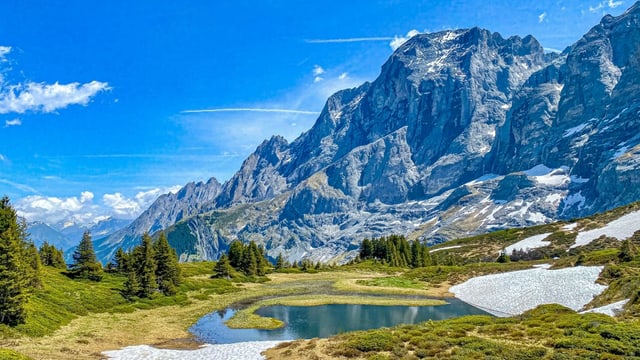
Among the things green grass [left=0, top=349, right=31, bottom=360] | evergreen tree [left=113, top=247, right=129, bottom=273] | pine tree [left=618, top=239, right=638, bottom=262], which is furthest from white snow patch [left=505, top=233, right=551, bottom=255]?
green grass [left=0, top=349, right=31, bottom=360]

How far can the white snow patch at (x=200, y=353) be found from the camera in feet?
107

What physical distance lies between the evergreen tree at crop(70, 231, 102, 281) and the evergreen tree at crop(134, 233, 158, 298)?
872cm

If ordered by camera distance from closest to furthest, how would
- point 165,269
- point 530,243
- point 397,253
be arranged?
point 165,269 → point 530,243 → point 397,253

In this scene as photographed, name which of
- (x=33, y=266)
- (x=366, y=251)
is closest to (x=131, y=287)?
(x=33, y=266)

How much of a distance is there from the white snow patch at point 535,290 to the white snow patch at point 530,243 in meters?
58.3

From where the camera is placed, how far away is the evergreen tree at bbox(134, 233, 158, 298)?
63.1 meters

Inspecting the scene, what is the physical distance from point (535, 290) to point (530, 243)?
77.1 metres

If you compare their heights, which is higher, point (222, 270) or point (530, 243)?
point (530, 243)

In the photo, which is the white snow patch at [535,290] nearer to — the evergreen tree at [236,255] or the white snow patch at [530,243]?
the white snow patch at [530,243]

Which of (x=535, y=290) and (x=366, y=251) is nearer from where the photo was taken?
Answer: (x=535, y=290)

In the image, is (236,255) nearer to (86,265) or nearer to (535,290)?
(86,265)

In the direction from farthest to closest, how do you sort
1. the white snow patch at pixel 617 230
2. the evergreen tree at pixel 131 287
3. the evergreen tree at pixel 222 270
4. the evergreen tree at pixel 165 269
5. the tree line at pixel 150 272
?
1. the white snow patch at pixel 617 230
2. the evergreen tree at pixel 222 270
3. the evergreen tree at pixel 165 269
4. the tree line at pixel 150 272
5. the evergreen tree at pixel 131 287

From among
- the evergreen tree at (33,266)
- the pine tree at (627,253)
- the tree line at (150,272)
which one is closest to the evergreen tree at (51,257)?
the tree line at (150,272)

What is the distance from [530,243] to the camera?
431 ft
